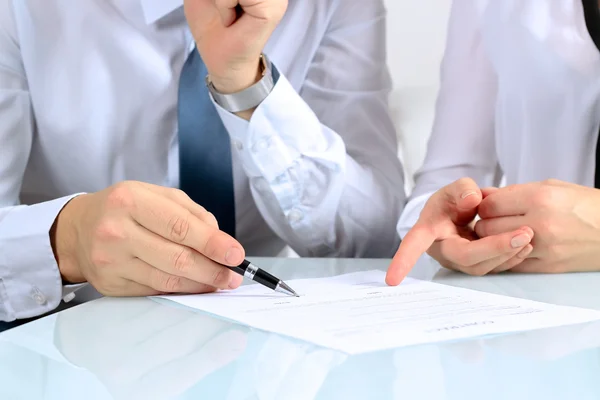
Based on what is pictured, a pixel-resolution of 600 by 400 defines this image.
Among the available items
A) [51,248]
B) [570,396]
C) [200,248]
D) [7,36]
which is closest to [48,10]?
[7,36]

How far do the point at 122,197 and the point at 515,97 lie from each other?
0.77 metres

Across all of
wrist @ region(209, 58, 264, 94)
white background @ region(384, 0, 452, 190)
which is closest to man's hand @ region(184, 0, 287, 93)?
wrist @ region(209, 58, 264, 94)

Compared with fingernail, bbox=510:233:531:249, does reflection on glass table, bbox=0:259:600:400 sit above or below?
above

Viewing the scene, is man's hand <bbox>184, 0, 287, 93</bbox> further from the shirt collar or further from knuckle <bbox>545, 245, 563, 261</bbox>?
knuckle <bbox>545, 245, 563, 261</bbox>

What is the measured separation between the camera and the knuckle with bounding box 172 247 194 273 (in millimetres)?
610

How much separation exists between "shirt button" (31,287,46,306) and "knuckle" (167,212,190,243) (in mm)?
223

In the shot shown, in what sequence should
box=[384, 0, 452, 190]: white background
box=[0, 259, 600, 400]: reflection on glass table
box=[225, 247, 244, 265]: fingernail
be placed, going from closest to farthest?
box=[0, 259, 600, 400]: reflection on glass table < box=[225, 247, 244, 265]: fingernail < box=[384, 0, 452, 190]: white background

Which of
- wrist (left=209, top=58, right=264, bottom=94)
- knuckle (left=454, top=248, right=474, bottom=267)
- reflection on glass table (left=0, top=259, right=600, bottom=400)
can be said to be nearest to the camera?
reflection on glass table (left=0, top=259, right=600, bottom=400)

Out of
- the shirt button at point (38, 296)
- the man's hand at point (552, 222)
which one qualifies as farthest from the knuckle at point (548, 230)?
the shirt button at point (38, 296)

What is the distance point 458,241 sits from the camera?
2.43 ft

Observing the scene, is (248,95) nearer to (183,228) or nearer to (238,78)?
(238,78)

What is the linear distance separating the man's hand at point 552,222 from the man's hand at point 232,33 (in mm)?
338

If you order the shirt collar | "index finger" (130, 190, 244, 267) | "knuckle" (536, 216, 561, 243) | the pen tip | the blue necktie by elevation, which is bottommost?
the blue necktie

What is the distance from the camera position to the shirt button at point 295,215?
3.29 ft
